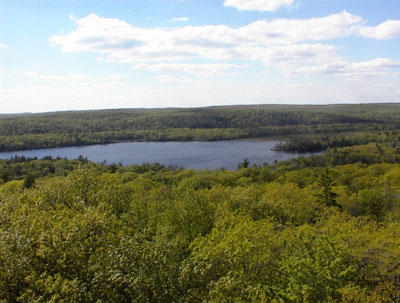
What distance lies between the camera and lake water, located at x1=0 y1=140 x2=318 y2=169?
116 m

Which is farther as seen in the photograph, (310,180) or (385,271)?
(310,180)

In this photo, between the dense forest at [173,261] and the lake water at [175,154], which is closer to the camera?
the dense forest at [173,261]

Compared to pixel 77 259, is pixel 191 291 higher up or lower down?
lower down

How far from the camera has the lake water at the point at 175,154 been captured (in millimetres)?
116188

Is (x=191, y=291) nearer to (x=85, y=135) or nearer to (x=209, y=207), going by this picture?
(x=209, y=207)

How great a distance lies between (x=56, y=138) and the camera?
163750mm

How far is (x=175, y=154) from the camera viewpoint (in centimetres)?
13562

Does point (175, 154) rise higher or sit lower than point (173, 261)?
lower

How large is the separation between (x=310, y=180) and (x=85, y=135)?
491 feet

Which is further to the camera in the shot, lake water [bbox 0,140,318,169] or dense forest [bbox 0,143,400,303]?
lake water [bbox 0,140,318,169]

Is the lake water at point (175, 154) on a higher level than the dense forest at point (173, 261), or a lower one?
lower

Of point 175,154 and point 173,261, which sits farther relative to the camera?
point 175,154

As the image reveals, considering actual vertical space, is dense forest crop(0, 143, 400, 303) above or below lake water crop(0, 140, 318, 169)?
above

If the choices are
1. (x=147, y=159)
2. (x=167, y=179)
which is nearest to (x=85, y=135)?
(x=147, y=159)
